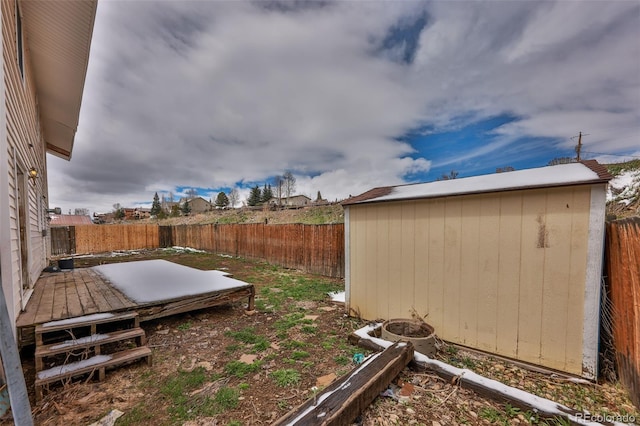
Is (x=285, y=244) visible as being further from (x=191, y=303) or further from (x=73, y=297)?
(x=73, y=297)

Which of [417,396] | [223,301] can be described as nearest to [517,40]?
[417,396]

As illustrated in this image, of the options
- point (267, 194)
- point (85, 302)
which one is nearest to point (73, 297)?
point (85, 302)

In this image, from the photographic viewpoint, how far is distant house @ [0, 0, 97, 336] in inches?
92.5

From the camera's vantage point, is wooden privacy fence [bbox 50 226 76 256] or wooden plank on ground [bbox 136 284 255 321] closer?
wooden plank on ground [bbox 136 284 255 321]

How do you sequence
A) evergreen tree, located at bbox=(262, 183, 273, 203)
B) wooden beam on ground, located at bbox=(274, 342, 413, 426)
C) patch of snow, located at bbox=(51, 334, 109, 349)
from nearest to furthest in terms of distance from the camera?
wooden beam on ground, located at bbox=(274, 342, 413, 426), patch of snow, located at bbox=(51, 334, 109, 349), evergreen tree, located at bbox=(262, 183, 273, 203)

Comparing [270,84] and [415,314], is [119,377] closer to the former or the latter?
[415,314]

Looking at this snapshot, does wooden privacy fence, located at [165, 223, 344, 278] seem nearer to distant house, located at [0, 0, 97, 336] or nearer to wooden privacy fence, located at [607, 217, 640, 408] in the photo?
wooden privacy fence, located at [607, 217, 640, 408]

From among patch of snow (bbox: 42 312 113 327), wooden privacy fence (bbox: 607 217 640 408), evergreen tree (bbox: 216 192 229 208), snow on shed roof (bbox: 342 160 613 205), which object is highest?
evergreen tree (bbox: 216 192 229 208)

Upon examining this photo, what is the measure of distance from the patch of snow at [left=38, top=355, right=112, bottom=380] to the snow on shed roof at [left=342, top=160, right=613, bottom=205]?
12.0 ft

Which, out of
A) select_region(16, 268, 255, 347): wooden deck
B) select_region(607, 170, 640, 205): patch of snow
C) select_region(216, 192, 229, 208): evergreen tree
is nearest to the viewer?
select_region(16, 268, 255, 347): wooden deck

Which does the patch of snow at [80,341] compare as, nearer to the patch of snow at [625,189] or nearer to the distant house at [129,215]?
the patch of snow at [625,189]

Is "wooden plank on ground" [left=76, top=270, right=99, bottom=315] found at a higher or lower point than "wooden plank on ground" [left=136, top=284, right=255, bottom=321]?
higher

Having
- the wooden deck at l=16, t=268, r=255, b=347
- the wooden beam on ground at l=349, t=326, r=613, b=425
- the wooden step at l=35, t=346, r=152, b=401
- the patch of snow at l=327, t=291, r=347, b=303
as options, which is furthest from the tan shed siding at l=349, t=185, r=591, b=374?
the wooden step at l=35, t=346, r=152, b=401

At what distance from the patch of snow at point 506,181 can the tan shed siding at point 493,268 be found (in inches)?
4.0
